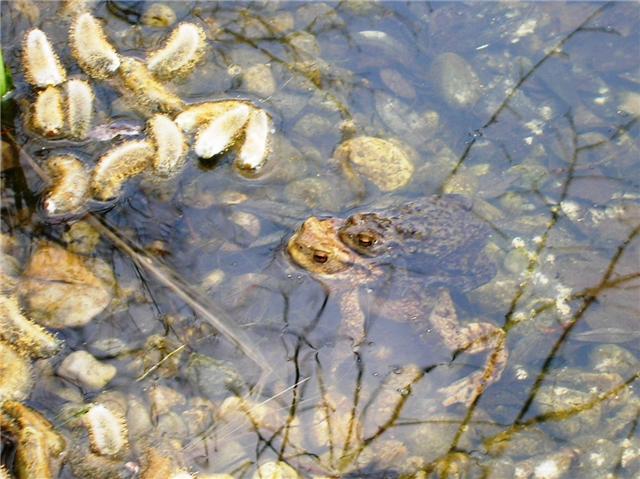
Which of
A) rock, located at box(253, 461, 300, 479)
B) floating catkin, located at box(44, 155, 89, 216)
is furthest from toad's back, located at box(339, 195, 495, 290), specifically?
floating catkin, located at box(44, 155, 89, 216)

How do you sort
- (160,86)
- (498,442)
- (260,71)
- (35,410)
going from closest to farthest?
(35,410), (498,442), (160,86), (260,71)

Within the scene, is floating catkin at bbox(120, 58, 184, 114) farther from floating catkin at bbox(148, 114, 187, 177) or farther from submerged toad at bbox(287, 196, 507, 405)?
submerged toad at bbox(287, 196, 507, 405)

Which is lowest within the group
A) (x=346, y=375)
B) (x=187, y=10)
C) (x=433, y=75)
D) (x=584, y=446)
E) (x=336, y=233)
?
(x=584, y=446)

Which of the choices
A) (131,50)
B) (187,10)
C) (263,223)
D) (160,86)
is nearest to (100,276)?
(263,223)

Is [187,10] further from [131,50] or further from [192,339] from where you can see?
[192,339]

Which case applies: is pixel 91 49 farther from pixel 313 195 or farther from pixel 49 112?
pixel 313 195

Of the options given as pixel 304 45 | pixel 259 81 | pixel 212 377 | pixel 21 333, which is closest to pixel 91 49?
pixel 259 81
